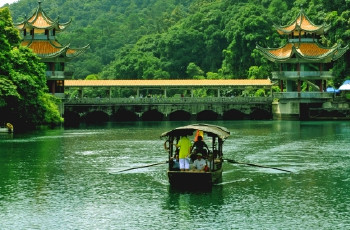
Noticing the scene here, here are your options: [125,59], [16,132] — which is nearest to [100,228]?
[16,132]

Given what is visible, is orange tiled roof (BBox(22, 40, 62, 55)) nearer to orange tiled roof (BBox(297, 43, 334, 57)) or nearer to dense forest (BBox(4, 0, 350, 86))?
dense forest (BBox(4, 0, 350, 86))

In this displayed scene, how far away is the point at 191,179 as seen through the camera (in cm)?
2520

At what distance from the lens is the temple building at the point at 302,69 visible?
73750 millimetres

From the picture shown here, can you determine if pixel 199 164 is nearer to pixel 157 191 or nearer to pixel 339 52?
pixel 157 191

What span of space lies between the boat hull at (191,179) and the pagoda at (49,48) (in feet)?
164

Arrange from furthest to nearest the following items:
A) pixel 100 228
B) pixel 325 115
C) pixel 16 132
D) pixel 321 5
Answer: pixel 321 5
pixel 325 115
pixel 16 132
pixel 100 228

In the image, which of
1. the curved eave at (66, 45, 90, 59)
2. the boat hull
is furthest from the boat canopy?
the curved eave at (66, 45, 90, 59)

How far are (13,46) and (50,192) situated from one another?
119 ft

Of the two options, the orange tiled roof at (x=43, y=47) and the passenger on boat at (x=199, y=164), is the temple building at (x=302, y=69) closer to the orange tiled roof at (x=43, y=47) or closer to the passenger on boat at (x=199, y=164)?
the orange tiled roof at (x=43, y=47)

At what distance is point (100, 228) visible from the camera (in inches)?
787

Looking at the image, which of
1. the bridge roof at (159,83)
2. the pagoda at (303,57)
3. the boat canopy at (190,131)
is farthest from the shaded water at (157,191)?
Answer: the bridge roof at (159,83)

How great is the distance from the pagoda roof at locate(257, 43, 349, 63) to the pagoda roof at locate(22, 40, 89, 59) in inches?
814

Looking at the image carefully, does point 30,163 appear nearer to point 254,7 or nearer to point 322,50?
point 322,50

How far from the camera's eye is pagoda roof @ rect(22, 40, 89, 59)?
73.4 metres
